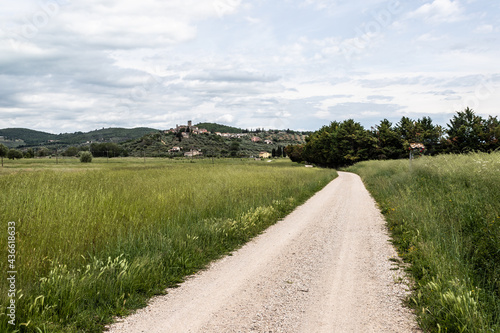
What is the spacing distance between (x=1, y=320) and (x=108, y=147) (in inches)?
5327

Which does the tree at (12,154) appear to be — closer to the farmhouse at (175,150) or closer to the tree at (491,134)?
the farmhouse at (175,150)

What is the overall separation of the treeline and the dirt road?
66.4 metres

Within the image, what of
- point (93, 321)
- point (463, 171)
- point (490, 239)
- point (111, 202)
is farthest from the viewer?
point (463, 171)

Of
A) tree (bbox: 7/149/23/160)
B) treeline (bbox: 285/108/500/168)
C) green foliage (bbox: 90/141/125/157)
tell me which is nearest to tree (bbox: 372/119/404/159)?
treeline (bbox: 285/108/500/168)

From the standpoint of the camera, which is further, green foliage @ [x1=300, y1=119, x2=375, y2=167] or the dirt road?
green foliage @ [x1=300, y1=119, x2=375, y2=167]

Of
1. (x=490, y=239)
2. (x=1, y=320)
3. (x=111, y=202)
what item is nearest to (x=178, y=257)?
(x=1, y=320)

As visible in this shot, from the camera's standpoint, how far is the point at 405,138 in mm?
71375

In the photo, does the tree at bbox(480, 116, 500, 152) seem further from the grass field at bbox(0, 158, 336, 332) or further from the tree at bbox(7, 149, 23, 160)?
the tree at bbox(7, 149, 23, 160)

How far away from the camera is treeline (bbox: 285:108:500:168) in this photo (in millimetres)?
65562

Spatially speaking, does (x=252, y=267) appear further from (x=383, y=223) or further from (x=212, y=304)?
(x=383, y=223)

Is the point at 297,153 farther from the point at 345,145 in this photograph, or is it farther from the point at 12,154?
the point at 12,154

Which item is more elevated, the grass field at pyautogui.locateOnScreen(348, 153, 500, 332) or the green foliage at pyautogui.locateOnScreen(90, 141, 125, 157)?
the green foliage at pyautogui.locateOnScreen(90, 141, 125, 157)

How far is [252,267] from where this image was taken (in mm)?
6797

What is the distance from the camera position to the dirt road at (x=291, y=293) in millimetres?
4371
